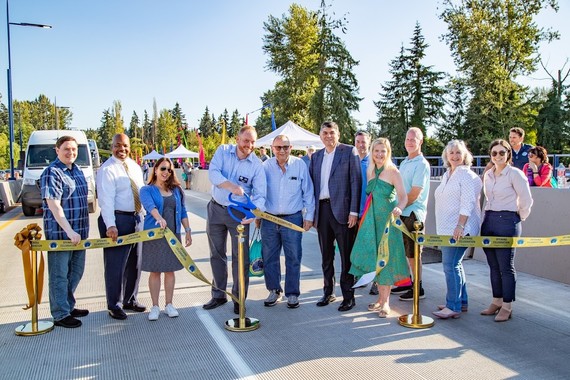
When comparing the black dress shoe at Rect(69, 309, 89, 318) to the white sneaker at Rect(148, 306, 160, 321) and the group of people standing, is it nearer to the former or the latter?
the group of people standing

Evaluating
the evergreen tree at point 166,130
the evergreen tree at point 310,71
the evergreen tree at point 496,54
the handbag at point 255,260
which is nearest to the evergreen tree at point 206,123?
the evergreen tree at point 166,130

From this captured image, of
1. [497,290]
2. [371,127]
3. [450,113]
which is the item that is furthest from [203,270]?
[371,127]

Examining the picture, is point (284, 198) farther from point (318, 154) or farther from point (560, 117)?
point (560, 117)

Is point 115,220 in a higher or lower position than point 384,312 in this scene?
higher

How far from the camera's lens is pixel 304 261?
26.3ft

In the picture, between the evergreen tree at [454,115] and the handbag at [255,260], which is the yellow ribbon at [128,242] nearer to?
the handbag at [255,260]

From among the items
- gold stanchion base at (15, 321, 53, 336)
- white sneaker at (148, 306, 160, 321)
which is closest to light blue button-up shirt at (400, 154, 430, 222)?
white sneaker at (148, 306, 160, 321)

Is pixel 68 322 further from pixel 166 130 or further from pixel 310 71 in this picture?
pixel 166 130

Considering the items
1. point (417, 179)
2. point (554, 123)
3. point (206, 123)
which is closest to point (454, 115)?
point (554, 123)

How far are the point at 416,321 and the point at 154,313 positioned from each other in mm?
2613

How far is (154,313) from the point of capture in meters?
5.06

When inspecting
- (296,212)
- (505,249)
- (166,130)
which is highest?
(166,130)

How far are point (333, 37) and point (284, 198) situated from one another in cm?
4017

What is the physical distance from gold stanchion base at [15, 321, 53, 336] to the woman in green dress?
3.07 m
